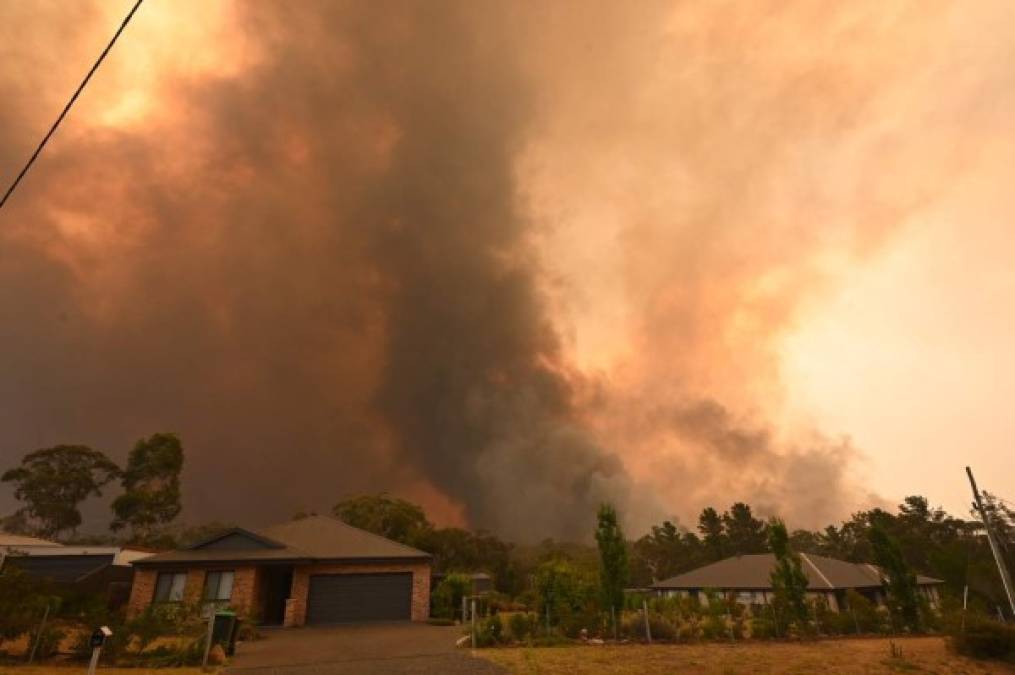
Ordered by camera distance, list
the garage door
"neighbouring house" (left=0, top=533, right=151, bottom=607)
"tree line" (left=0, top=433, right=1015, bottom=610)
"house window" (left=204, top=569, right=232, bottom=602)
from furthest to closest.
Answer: "tree line" (left=0, top=433, right=1015, bottom=610), "neighbouring house" (left=0, top=533, right=151, bottom=607), the garage door, "house window" (left=204, top=569, right=232, bottom=602)

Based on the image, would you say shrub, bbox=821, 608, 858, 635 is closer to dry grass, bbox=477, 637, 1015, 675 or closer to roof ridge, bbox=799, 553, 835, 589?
dry grass, bbox=477, 637, 1015, 675

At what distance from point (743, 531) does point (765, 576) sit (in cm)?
5364

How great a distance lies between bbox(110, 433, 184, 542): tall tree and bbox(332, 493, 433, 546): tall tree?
23.9 meters

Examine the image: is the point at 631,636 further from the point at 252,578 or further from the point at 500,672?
the point at 252,578

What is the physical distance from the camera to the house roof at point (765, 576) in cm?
4381

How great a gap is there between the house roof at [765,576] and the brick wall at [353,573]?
90.2 feet

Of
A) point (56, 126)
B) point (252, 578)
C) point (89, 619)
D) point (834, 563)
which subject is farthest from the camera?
point (834, 563)

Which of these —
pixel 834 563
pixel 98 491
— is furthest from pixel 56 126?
pixel 98 491

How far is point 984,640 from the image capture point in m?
18.1

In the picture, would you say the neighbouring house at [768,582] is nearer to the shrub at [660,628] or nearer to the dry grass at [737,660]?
the shrub at [660,628]

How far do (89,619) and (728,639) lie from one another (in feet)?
76.6

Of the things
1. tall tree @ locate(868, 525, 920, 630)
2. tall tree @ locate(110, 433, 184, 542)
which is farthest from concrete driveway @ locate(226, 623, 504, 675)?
tall tree @ locate(110, 433, 184, 542)

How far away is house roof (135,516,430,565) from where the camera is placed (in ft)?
95.3

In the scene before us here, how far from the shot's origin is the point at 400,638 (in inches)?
862
